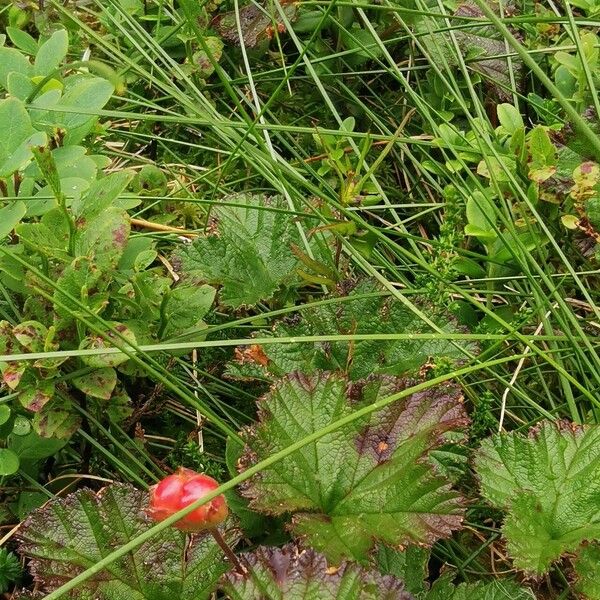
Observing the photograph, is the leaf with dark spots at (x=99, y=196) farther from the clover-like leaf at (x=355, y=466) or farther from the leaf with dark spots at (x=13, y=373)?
the clover-like leaf at (x=355, y=466)

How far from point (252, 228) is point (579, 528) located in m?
0.85

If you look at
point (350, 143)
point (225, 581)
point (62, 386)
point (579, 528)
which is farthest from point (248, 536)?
point (350, 143)

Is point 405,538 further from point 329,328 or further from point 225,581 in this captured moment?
point 329,328

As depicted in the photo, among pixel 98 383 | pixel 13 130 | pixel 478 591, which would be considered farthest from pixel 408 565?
pixel 13 130

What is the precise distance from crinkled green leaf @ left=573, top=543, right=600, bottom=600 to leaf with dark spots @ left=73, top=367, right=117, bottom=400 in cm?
72

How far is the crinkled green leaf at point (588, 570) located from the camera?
120cm

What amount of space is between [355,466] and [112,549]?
37 centimetres

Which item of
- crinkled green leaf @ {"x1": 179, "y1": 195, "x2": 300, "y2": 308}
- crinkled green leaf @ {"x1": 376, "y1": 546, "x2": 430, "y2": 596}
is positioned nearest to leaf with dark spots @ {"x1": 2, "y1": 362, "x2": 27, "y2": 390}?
crinkled green leaf @ {"x1": 179, "y1": 195, "x2": 300, "y2": 308}

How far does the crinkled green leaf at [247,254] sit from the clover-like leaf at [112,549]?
19.2 inches

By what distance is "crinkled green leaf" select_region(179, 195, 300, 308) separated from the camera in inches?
64.6

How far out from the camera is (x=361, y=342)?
150cm

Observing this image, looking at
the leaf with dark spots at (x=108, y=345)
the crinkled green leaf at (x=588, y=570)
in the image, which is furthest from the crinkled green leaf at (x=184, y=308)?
the crinkled green leaf at (x=588, y=570)

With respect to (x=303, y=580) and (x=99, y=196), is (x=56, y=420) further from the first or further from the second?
(x=303, y=580)

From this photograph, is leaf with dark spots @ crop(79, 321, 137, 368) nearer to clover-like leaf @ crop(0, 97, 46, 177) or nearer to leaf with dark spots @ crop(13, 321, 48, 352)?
leaf with dark spots @ crop(13, 321, 48, 352)
